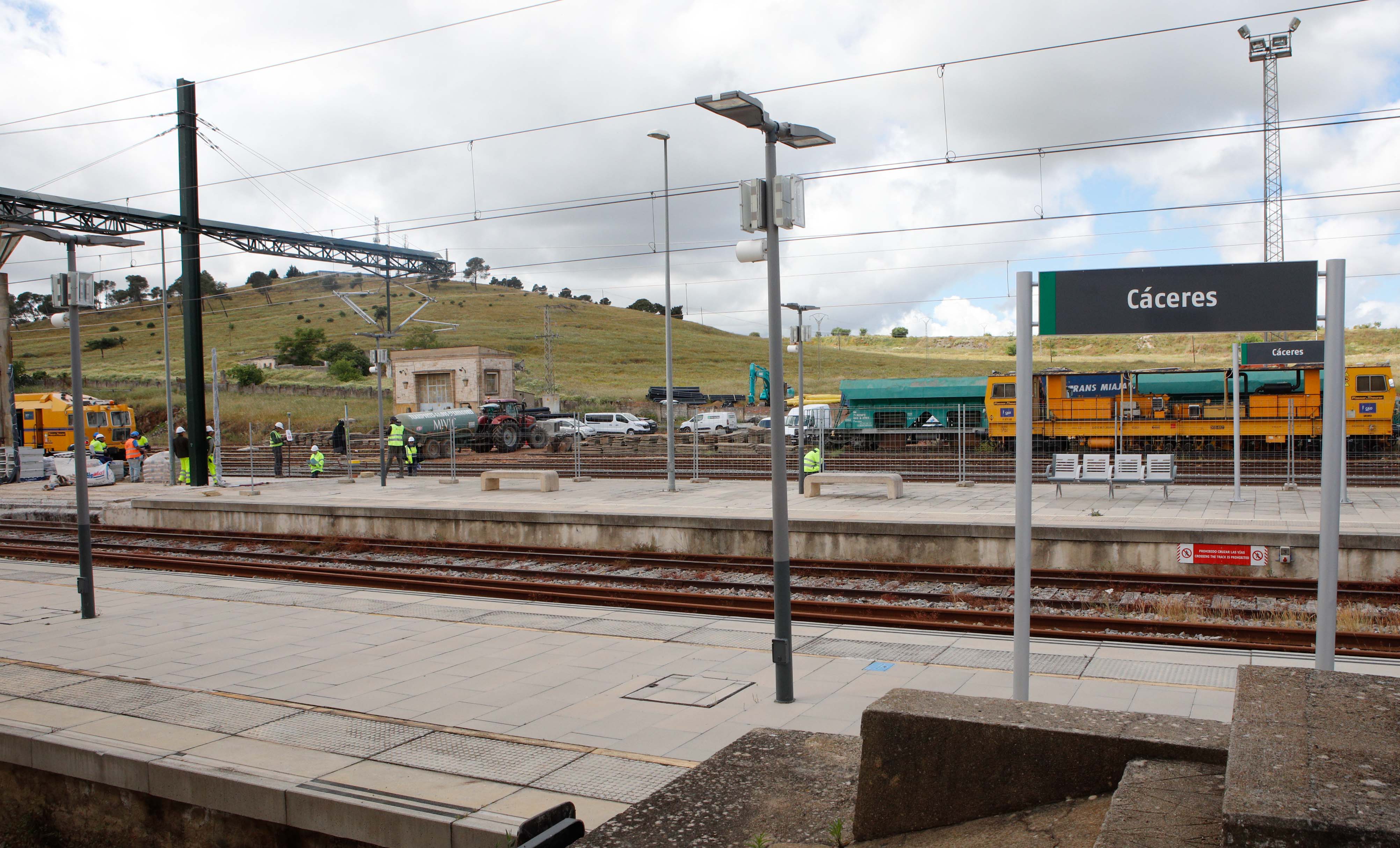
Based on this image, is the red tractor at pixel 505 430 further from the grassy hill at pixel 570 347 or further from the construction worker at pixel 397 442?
the grassy hill at pixel 570 347

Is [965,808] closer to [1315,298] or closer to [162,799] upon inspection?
[1315,298]

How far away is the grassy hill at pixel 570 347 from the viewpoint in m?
65.1

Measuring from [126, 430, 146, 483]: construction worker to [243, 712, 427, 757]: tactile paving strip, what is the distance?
29.4 m

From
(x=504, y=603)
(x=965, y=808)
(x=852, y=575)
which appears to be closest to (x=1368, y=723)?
(x=965, y=808)

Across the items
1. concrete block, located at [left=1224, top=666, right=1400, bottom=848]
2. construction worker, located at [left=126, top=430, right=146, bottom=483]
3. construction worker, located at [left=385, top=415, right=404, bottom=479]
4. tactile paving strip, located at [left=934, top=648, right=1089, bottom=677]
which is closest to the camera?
concrete block, located at [left=1224, top=666, right=1400, bottom=848]

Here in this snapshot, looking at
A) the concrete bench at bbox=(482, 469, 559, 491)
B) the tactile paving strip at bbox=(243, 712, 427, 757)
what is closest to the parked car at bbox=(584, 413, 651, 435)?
the concrete bench at bbox=(482, 469, 559, 491)

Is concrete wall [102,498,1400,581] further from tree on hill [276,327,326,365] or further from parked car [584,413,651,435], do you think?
tree on hill [276,327,326,365]

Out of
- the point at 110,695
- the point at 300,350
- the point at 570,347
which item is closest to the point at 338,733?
the point at 110,695

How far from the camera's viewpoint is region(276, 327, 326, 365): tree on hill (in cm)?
8594

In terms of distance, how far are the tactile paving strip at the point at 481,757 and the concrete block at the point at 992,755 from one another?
2.49 metres

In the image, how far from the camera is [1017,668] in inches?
240

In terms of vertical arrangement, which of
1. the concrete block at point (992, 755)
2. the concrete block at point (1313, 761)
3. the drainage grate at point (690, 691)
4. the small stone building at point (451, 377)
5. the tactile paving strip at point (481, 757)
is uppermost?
the small stone building at point (451, 377)

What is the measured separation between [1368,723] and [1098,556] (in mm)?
10944

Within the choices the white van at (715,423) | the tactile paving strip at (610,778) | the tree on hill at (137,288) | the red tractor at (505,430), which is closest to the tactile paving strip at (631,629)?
the tactile paving strip at (610,778)
